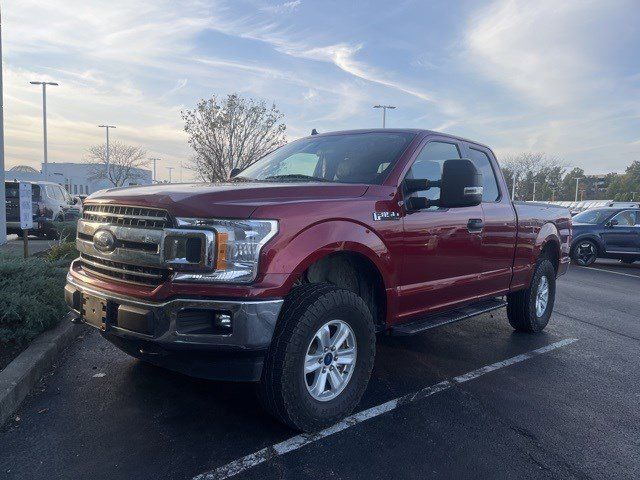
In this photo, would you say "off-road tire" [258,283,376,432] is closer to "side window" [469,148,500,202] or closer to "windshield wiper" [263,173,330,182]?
"windshield wiper" [263,173,330,182]

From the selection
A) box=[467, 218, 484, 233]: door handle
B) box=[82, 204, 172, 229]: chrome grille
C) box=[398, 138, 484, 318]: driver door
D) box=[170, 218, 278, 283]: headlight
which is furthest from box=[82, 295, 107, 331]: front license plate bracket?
box=[467, 218, 484, 233]: door handle

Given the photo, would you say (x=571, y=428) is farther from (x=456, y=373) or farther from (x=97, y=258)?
(x=97, y=258)

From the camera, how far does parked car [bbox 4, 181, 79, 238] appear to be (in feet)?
46.5

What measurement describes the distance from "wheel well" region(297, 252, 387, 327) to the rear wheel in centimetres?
1195

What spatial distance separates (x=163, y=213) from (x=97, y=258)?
789 millimetres

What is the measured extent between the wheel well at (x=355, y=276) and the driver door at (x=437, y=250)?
171 mm

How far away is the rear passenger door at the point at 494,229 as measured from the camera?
4.64m

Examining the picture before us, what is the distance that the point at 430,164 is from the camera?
4184mm

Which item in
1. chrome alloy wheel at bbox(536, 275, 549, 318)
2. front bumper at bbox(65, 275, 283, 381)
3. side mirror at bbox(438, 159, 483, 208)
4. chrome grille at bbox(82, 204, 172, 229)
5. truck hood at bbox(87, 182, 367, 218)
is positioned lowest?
chrome alloy wheel at bbox(536, 275, 549, 318)

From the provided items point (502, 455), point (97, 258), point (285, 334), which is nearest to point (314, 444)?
point (285, 334)

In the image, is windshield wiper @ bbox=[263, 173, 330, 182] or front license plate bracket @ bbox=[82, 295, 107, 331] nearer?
front license plate bracket @ bbox=[82, 295, 107, 331]

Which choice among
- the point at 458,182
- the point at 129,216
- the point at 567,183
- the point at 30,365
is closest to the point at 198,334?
the point at 129,216

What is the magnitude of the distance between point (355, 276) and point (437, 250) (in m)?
0.73

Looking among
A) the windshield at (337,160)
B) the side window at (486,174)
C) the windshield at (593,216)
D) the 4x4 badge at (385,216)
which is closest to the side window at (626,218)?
the windshield at (593,216)
